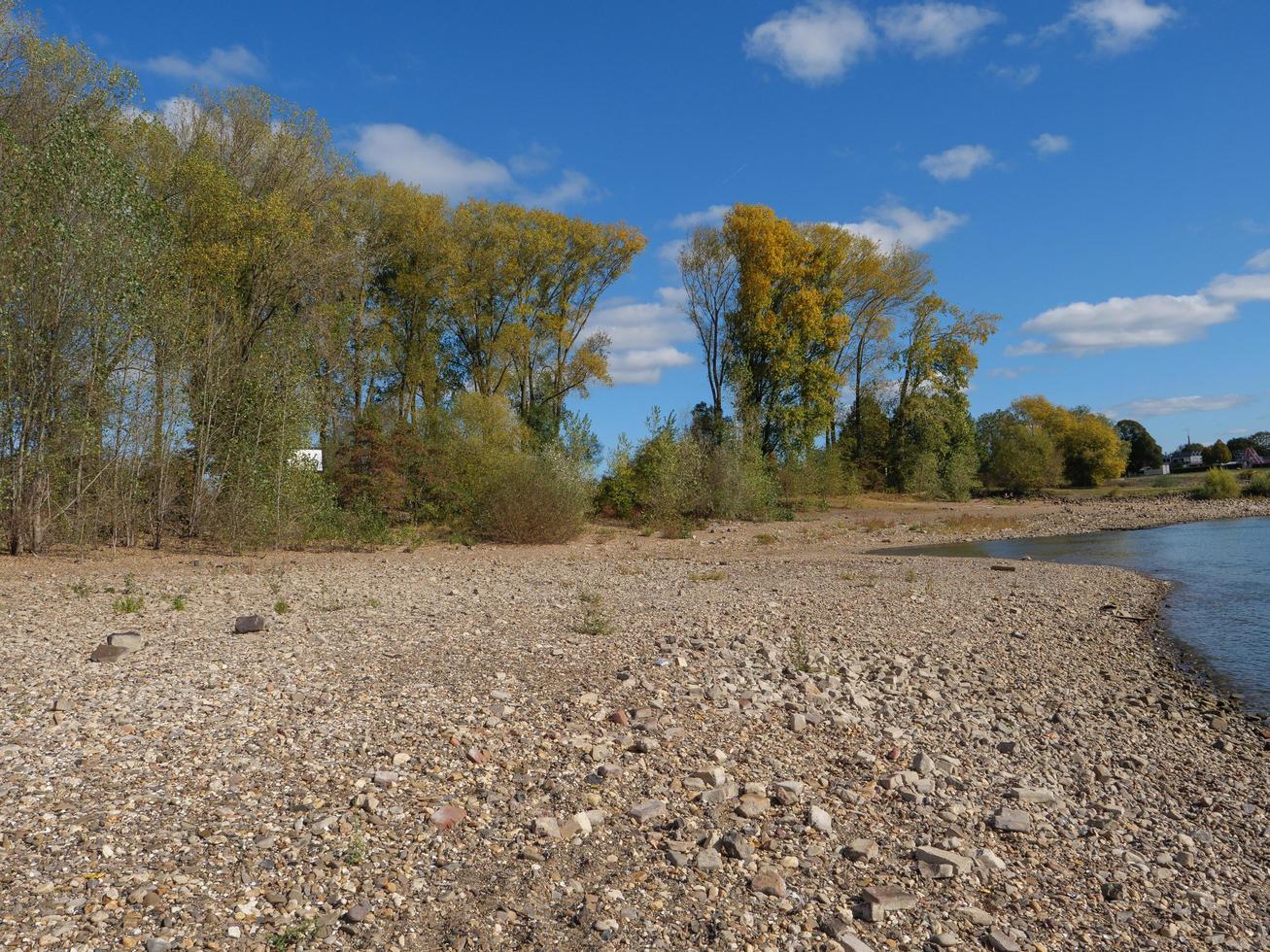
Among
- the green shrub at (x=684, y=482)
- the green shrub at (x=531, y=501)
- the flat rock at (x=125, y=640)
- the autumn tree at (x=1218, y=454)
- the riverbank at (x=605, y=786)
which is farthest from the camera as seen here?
the autumn tree at (x=1218, y=454)

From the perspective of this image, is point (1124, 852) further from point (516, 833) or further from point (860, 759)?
point (516, 833)

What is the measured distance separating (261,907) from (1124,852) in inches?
203

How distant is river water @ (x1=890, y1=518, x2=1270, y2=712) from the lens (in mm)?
11062

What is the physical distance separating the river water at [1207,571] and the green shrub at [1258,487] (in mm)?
15400

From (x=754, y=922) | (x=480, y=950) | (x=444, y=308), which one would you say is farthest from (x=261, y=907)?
(x=444, y=308)

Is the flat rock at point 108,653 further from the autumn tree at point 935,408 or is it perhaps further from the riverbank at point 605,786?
the autumn tree at point 935,408

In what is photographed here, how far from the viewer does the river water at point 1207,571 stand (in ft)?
36.3

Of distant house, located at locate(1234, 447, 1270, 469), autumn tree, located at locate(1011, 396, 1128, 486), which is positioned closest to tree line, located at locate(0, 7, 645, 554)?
autumn tree, located at locate(1011, 396, 1128, 486)

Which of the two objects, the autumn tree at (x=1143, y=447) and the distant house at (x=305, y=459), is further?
the autumn tree at (x=1143, y=447)

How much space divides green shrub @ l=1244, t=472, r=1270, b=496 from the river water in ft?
50.5

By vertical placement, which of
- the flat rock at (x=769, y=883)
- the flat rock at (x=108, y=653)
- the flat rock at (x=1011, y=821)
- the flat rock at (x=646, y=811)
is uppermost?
the flat rock at (x=108, y=653)

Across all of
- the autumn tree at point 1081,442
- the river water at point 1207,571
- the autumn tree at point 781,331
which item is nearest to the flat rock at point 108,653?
the river water at point 1207,571

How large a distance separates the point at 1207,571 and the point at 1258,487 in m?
37.5

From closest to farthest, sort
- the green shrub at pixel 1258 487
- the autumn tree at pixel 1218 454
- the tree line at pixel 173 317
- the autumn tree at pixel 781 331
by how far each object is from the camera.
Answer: the tree line at pixel 173 317, the autumn tree at pixel 781 331, the green shrub at pixel 1258 487, the autumn tree at pixel 1218 454
